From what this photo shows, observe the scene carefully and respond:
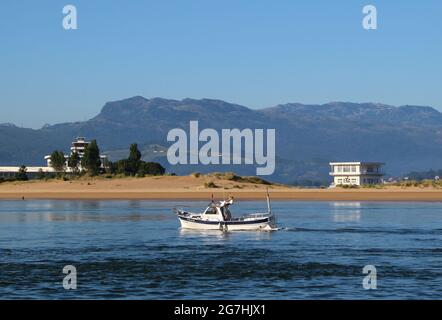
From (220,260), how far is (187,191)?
119167mm

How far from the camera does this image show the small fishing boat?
270 feet

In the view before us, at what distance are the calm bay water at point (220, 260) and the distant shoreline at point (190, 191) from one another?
70551 millimetres

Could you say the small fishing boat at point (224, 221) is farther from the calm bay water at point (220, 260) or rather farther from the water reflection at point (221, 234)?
the calm bay water at point (220, 260)

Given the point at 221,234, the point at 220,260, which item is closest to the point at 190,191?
the point at 221,234

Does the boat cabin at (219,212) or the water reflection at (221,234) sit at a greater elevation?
the boat cabin at (219,212)

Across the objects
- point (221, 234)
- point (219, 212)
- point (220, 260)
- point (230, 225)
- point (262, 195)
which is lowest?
point (221, 234)

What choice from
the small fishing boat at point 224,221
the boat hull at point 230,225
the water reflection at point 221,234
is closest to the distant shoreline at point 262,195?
the small fishing boat at point 224,221

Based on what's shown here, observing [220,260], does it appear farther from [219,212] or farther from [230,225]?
[219,212]

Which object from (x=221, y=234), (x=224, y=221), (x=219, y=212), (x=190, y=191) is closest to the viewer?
(x=221, y=234)

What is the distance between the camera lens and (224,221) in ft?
273

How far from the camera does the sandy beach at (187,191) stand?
548 feet

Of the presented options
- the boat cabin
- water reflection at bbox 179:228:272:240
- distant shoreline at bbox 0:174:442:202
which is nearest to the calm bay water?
water reflection at bbox 179:228:272:240

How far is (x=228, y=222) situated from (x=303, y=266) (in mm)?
30143
